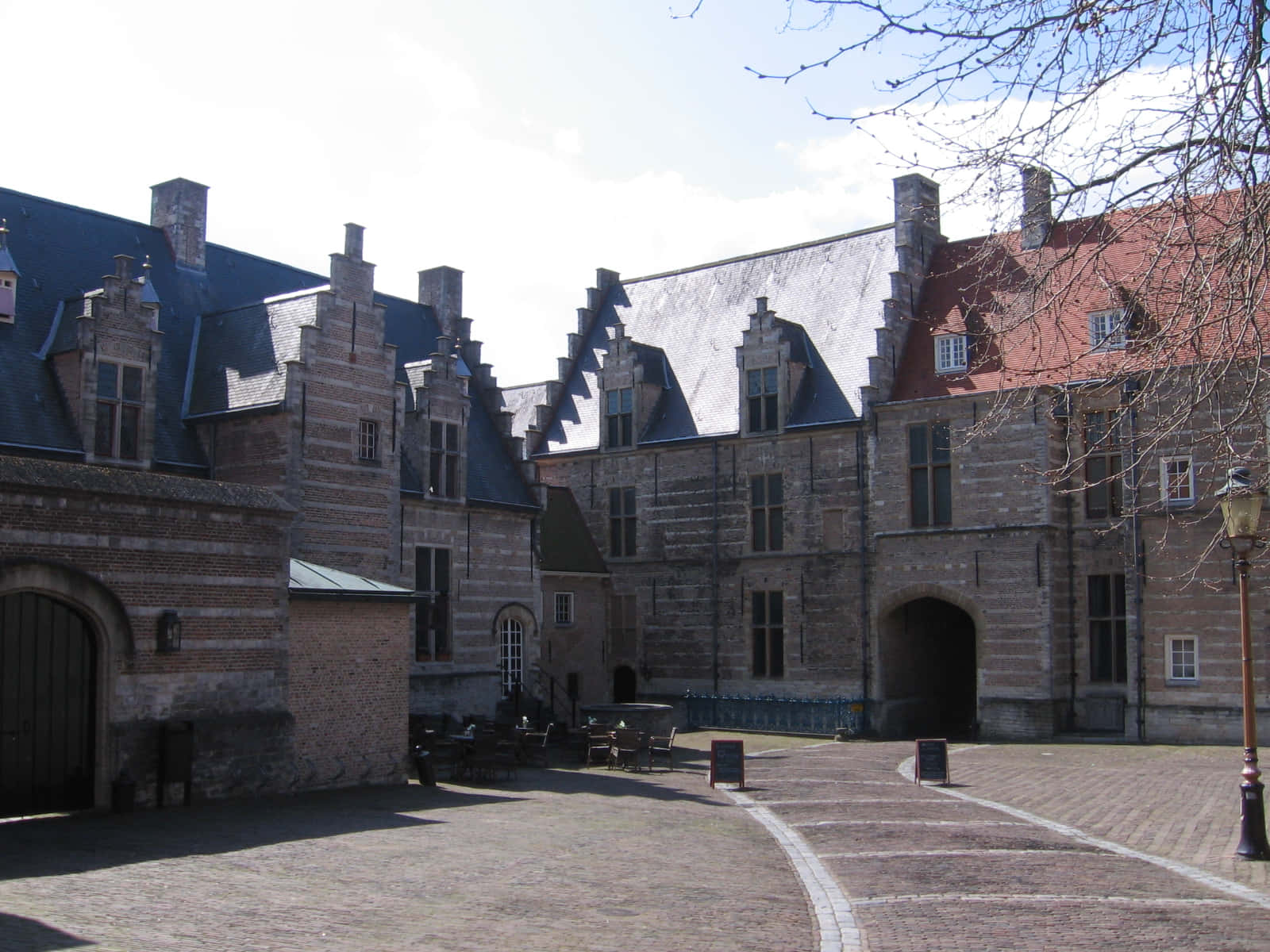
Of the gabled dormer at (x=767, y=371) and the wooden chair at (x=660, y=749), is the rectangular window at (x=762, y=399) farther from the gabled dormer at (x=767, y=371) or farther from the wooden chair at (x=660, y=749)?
the wooden chair at (x=660, y=749)

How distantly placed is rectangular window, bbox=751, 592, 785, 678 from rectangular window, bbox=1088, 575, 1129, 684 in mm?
7819

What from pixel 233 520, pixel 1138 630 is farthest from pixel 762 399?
pixel 233 520

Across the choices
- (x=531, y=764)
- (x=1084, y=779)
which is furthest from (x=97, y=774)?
(x=1084, y=779)

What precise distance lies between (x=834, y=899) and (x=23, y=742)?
32.0 feet

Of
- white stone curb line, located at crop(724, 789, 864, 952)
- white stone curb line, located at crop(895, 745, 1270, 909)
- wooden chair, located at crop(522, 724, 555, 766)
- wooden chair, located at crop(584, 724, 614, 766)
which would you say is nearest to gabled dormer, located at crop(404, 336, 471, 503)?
wooden chair, located at crop(522, 724, 555, 766)

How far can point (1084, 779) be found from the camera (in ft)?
70.1

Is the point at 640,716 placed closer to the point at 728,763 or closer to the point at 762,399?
the point at 728,763

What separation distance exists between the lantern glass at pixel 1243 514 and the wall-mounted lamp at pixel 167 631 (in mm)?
12837

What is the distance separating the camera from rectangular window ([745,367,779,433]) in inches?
1326

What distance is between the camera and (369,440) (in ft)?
83.9

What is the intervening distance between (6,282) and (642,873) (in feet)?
54.0

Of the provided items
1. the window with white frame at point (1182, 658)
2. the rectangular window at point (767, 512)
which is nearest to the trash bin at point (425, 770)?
the rectangular window at point (767, 512)

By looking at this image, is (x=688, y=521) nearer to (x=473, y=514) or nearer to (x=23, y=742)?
(x=473, y=514)

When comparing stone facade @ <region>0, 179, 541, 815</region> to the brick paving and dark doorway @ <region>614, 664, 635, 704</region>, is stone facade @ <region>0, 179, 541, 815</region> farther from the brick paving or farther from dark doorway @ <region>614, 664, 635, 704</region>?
dark doorway @ <region>614, 664, 635, 704</region>
